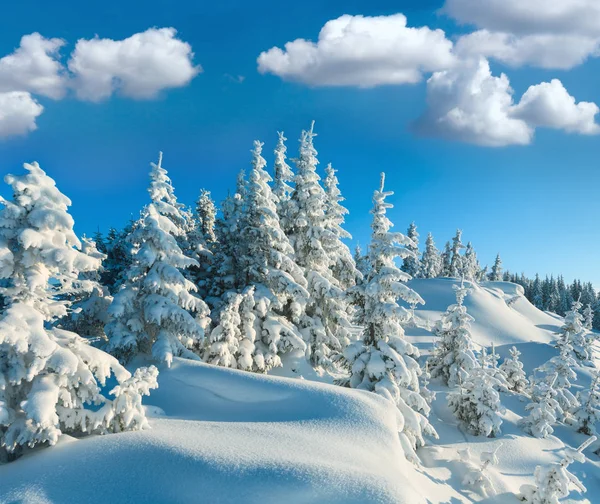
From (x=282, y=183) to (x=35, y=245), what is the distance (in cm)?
2135

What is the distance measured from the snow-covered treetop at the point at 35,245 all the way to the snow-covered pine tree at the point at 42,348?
23 millimetres

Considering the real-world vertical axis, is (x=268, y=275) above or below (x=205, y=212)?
below

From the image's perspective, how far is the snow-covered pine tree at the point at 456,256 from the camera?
106 metres

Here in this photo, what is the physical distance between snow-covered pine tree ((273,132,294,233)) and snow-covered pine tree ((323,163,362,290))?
9.44 feet

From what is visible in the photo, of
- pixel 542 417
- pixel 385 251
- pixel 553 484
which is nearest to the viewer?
pixel 553 484

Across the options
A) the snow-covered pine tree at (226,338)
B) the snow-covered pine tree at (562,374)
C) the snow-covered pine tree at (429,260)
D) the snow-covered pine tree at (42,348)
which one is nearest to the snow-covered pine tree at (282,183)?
the snow-covered pine tree at (226,338)

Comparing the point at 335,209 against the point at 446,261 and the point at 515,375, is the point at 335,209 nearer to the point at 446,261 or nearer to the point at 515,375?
the point at 515,375

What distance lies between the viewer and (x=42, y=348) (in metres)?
10.7

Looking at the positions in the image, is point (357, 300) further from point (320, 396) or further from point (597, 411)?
point (597, 411)

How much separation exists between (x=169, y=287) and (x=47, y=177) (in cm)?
851

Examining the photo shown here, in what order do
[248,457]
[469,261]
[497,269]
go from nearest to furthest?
[248,457] → [469,261] → [497,269]

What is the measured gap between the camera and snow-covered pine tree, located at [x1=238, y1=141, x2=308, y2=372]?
23969mm

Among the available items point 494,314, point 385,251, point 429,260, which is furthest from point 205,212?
point 429,260

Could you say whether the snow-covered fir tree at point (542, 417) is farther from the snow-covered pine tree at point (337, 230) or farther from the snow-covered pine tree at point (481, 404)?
the snow-covered pine tree at point (337, 230)
